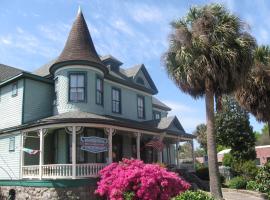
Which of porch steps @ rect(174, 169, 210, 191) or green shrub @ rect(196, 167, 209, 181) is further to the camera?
green shrub @ rect(196, 167, 209, 181)

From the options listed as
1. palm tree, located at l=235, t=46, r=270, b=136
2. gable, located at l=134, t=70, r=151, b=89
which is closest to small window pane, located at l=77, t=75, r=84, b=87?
gable, located at l=134, t=70, r=151, b=89

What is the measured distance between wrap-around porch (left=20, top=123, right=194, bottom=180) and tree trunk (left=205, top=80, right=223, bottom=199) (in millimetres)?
5963

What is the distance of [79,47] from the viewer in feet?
80.2

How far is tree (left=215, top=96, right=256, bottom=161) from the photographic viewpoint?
1321 inches

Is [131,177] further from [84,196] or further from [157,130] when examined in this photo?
[157,130]

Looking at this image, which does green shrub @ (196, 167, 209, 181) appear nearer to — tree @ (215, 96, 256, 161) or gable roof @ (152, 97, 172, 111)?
tree @ (215, 96, 256, 161)

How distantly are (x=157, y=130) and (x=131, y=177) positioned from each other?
9461 mm

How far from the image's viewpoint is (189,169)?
29.8 metres

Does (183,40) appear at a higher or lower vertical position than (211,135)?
higher

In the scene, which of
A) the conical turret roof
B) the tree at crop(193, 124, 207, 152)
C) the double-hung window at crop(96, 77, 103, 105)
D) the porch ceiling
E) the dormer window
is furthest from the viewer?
the tree at crop(193, 124, 207, 152)

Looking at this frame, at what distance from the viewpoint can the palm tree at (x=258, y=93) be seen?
2314 cm

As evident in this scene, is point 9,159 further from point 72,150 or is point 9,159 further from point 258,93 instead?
point 258,93

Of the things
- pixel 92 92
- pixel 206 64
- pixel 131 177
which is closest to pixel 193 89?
pixel 206 64

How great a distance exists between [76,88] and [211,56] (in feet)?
30.9
